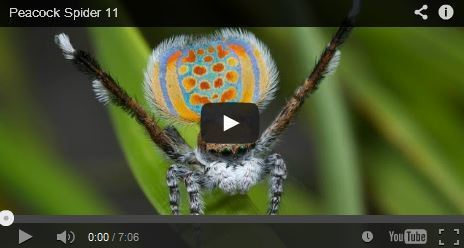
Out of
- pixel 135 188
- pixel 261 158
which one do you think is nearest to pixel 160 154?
pixel 135 188

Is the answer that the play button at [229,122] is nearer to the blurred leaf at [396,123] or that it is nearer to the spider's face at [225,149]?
the spider's face at [225,149]

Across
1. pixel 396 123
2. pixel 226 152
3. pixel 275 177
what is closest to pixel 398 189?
pixel 396 123

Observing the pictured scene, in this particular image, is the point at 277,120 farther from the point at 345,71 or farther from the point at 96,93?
the point at 96,93

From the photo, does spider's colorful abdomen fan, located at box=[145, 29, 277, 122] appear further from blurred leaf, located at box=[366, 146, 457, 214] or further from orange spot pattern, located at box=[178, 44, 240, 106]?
blurred leaf, located at box=[366, 146, 457, 214]

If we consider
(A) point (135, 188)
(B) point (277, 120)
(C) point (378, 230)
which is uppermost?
(B) point (277, 120)

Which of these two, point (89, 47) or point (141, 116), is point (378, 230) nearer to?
point (141, 116)

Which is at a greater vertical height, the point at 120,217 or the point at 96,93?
the point at 96,93

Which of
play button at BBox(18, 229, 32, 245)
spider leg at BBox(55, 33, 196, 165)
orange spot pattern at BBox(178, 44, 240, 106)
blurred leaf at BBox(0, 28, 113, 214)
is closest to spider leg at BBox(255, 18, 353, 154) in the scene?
orange spot pattern at BBox(178, 44, 240, 106)
